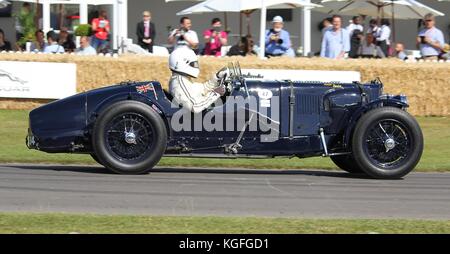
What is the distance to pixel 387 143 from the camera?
11898 mm

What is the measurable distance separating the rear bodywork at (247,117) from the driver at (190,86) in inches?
4.7

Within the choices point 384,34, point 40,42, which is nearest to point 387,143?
point 384,34

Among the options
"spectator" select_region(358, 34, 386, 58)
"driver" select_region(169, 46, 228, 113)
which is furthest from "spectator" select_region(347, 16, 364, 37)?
"driver" select_region(169, 46, 228, 113)

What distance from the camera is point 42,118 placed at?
1174 cm

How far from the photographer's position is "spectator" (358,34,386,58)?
2116 cm

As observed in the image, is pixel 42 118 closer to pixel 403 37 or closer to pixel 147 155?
pixel 147 155

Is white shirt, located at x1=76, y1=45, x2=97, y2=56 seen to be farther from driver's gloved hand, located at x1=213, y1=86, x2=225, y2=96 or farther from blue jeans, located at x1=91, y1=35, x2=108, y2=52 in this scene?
driver's gloved hand, located at x1=213, y1=86, x2=225, y2=96

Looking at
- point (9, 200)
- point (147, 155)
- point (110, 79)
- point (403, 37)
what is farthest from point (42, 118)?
point (403, 37)

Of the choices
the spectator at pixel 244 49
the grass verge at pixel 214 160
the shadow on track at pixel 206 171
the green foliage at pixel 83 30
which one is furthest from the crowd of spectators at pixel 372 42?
the shadow on track at pixel 206 171

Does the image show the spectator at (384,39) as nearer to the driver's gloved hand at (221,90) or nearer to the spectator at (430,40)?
the spectator at (430,40)

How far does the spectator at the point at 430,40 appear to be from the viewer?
795 inches

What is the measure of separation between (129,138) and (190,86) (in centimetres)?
94

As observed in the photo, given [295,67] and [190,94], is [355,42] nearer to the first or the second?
[295,67]

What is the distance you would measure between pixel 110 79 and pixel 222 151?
7.67 metres
